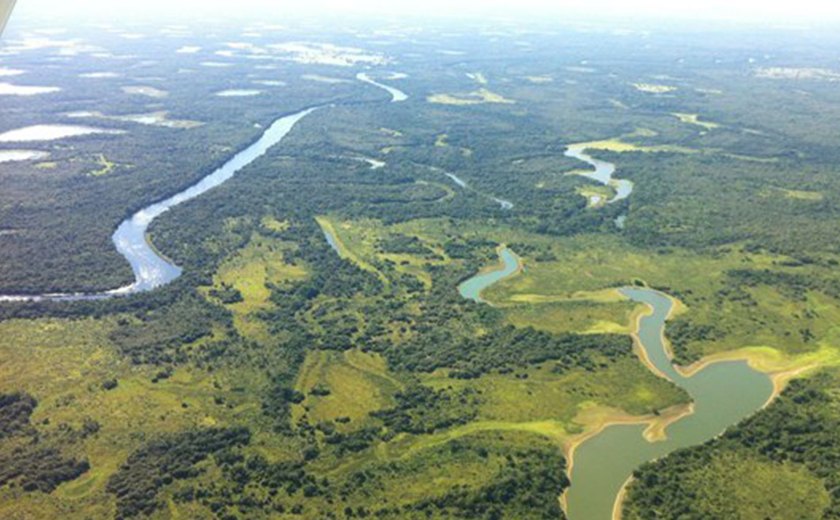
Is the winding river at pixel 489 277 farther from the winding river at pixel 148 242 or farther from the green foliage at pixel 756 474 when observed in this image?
the winding river at pixel 148 242

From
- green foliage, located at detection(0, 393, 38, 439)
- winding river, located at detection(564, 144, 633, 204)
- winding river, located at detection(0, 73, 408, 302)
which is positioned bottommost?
winding river, located at detection(0, 73, 408, 302)

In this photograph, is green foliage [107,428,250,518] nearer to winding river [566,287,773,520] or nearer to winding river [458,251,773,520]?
winding river [566,287,773,520]

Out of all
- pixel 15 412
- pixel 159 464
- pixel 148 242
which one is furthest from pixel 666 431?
pixel 148 242

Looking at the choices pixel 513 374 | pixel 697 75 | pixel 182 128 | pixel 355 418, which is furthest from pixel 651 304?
pixel 697 75

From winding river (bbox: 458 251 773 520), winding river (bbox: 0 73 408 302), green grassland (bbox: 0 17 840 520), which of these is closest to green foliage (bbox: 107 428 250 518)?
green grassland (bbox: 0 17 840 520)

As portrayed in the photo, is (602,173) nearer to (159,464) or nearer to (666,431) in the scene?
(666,431)

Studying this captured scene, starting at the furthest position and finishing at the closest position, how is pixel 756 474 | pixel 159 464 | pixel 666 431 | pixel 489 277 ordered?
pixel 489 277
pixel 666 431
pixel 756 474
pixel 159 464

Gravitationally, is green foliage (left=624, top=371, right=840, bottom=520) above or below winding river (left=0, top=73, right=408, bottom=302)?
above
